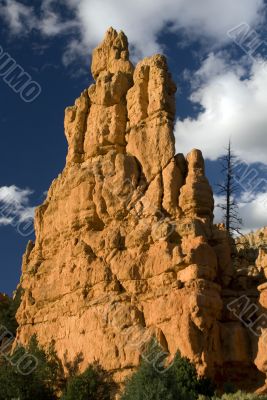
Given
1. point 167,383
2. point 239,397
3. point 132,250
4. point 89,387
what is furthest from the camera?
point 132,250

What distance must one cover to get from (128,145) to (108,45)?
38.0 feet

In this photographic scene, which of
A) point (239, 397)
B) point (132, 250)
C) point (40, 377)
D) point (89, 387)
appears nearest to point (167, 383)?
point (239, 397)

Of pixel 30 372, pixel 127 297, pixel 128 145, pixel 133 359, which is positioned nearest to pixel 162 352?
pixel 133 359

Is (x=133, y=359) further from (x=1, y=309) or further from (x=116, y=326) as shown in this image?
(x=1, y=309)

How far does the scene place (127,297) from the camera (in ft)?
137

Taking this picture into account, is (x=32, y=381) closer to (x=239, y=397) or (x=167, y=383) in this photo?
(x=167, y=383)

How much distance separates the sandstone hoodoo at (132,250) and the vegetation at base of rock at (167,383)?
1220 millimetres

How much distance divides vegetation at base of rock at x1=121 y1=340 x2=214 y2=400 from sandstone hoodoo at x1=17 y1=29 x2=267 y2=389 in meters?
1.22

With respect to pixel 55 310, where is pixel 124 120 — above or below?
above

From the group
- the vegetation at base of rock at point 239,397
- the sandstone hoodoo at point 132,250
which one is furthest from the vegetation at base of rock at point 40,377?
the vegetation at base of rock at point 239,397

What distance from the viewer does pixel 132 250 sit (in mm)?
43000

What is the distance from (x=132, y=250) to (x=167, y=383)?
33.1 ft

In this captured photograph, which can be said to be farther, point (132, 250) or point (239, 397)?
point (132, 250)

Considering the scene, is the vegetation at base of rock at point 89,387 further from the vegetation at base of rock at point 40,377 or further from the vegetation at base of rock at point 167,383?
the vegetation at base of rock at point 167,383
